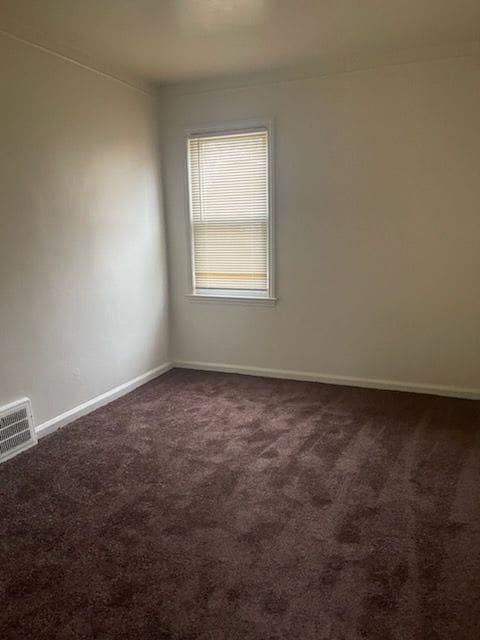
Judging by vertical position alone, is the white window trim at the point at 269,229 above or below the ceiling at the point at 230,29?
below

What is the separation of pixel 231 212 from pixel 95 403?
1950 millimetres

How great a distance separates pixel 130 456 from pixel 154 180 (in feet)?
8.05

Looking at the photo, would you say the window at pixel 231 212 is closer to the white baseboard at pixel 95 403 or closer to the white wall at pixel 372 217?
the white wall at pixel 372 217

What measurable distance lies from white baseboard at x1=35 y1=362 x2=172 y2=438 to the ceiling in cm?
240

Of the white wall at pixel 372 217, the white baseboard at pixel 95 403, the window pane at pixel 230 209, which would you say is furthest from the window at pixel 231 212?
the white baseboard at pixel 95 403

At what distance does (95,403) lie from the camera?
11.8 ft

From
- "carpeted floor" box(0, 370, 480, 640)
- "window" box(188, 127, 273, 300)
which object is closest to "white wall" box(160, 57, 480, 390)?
"window" box(188, 127, 273, 300)

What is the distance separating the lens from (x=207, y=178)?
418 centimetres

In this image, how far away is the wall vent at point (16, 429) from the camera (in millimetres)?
2832

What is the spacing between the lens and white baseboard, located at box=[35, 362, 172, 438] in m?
3.19

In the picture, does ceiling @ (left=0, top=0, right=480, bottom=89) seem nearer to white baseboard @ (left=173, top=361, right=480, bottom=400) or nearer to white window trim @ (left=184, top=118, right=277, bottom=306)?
white window trim @ (left=184, top=118, right=277, bottom=306)

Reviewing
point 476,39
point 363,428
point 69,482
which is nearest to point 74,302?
point 69,482

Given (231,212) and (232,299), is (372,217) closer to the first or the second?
(231,212)

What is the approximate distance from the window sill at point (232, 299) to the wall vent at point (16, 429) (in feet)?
6.02
